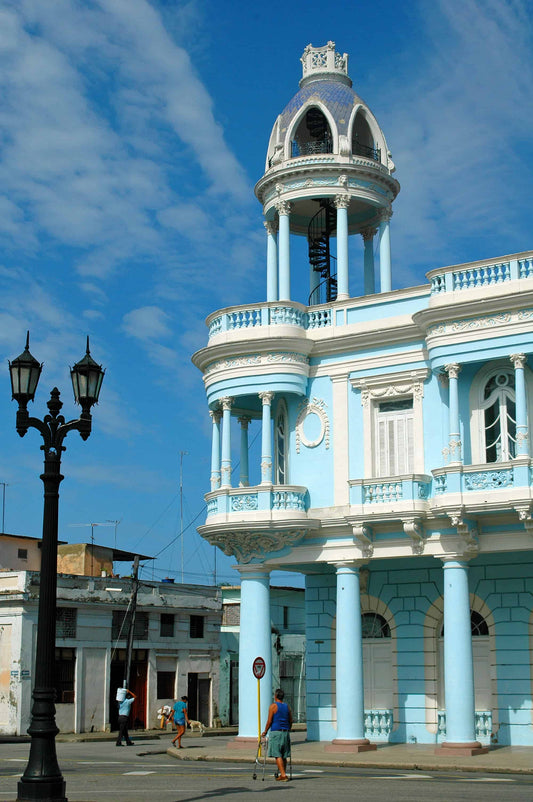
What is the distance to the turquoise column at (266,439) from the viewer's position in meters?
26.5

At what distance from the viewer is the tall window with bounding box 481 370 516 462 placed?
24.3m

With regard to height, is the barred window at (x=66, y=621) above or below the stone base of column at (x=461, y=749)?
above

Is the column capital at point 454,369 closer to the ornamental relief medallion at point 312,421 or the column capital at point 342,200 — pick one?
the ornamental relief medallion at point 312,421

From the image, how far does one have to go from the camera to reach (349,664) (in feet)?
82.8

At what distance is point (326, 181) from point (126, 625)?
19.8m

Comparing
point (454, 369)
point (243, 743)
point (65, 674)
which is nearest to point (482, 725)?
point (243, 743)

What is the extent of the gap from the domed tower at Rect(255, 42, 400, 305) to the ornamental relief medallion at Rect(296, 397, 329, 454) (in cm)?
310

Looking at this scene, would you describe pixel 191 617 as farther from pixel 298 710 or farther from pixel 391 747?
pixel 391 747

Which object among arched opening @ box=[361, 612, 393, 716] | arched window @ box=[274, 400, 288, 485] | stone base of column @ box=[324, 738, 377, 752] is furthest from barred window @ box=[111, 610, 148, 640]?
stone base of column @ box=[324, 738, 377, 752]

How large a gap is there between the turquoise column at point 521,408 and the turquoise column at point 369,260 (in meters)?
8.65

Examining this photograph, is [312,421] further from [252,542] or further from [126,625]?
[126,625]

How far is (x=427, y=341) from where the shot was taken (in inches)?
982

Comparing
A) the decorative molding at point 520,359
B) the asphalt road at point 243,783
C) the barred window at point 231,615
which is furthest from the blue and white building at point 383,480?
the barred window at point 231,615

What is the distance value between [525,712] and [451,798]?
33.1ft
